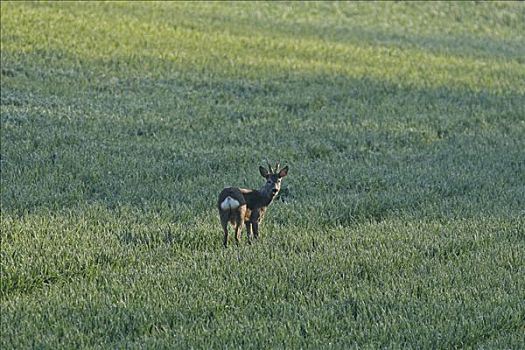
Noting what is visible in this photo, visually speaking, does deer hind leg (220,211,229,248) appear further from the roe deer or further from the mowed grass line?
the mowed grass line

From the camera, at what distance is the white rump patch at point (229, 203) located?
30.4 ft

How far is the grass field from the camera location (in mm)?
7598

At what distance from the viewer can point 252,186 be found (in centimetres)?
1244

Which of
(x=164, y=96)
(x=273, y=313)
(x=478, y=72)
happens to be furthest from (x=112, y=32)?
(x=273, y=313)

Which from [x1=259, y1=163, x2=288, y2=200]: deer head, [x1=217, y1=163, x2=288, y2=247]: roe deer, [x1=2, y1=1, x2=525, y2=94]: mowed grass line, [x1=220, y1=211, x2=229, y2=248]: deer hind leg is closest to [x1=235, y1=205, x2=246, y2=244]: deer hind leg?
[x1=217, y1=163, x2=288, y2=247]: roe deer

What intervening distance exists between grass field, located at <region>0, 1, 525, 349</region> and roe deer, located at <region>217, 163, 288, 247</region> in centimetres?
22

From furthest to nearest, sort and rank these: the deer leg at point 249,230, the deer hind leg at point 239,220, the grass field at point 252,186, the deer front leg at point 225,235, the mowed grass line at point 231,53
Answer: the mowed grass line at point 231,53 < the deer leg at point 249,230 < the deer front leg at point 225,235 < the deer hind leg at point 239,220 < the grass field at point 252,186

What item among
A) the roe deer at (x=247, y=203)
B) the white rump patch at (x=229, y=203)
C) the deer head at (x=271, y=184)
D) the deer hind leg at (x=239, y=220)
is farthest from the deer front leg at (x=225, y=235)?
the deer head at (x=271, y=184)

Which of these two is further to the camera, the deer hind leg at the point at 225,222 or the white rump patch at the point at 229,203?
the deer hind leg at the point at 225,222

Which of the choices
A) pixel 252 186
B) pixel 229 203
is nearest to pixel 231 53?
pixel 252 186

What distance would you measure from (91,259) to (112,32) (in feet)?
55.4

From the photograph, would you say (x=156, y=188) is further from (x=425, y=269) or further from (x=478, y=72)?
(x=478, y=72)

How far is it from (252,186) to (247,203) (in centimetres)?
290

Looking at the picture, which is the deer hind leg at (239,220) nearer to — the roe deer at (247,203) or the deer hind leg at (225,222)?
the roe deer at (247,203)
